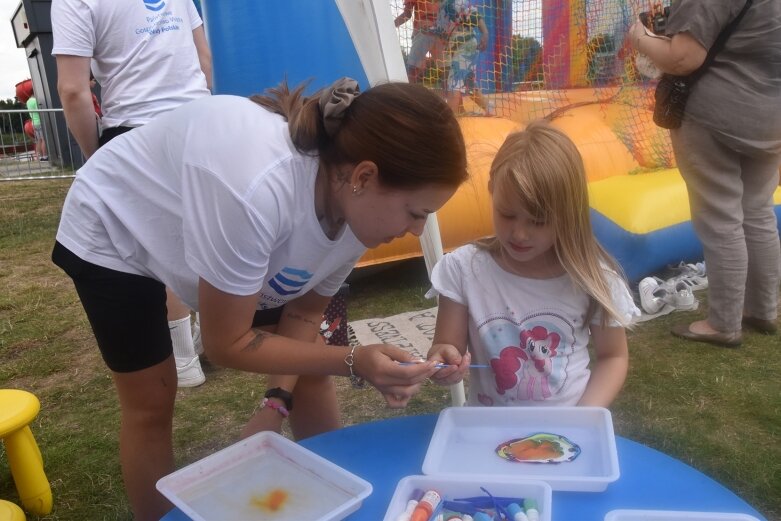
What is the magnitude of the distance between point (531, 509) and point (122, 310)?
806 mm

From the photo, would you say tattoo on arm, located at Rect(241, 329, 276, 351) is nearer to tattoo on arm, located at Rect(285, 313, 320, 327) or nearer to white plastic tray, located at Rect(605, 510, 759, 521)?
tattoo on arm, located at Rect(285, 313, 320, 327)

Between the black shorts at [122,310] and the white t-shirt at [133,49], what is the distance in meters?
0.95

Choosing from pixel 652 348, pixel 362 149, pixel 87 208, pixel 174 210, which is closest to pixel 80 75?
pixel 87 208

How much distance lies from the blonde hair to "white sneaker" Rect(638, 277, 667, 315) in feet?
5.67

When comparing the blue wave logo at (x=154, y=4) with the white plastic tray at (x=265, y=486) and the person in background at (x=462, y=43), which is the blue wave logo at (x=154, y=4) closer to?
the person in background at (x=462, y=43)

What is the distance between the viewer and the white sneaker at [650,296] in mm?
2979

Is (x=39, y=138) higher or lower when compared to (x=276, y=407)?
lower

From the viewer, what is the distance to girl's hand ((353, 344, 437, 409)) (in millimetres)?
1095

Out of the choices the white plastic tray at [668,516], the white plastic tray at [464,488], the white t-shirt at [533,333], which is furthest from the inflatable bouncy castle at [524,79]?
the white plastic tray at [668,516]

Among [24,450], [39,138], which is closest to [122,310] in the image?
[24,450]

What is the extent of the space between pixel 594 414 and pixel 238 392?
5.28ft

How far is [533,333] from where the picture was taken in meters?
1.40

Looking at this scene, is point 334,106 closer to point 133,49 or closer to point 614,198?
point 133,49

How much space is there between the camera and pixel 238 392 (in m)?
2.48
